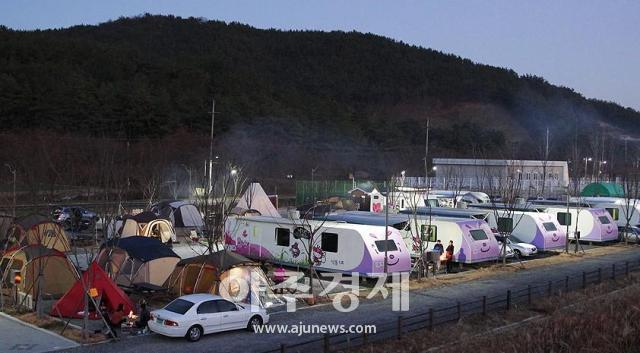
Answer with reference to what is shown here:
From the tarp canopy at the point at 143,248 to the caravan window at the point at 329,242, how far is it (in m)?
4.66

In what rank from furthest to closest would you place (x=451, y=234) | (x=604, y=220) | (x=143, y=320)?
(x=604, y=220) < (x=451, y=234) < (x=143, y=320)

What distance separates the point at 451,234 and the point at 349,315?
837 centimetres

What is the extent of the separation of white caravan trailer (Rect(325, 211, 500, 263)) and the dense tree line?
4645cm

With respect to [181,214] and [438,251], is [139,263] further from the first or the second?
[181,214]

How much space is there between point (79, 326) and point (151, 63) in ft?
293

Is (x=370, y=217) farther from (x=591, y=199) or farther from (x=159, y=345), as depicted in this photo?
(x=591, y=199)

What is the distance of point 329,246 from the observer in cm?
2022

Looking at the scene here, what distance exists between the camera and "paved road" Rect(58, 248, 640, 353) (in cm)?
1266

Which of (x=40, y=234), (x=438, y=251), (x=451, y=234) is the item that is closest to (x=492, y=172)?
(x=451, y=234)

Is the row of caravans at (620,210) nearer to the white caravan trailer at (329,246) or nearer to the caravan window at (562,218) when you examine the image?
the caravan window at (562,218)

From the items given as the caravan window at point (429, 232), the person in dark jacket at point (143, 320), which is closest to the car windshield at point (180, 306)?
the person in dark jacket at point (143, 320)

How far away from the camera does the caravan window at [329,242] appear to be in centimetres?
2006

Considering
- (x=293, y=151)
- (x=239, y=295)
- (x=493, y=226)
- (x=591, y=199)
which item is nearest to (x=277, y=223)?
(x=239, y=295)

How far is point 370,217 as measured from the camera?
24031mm
